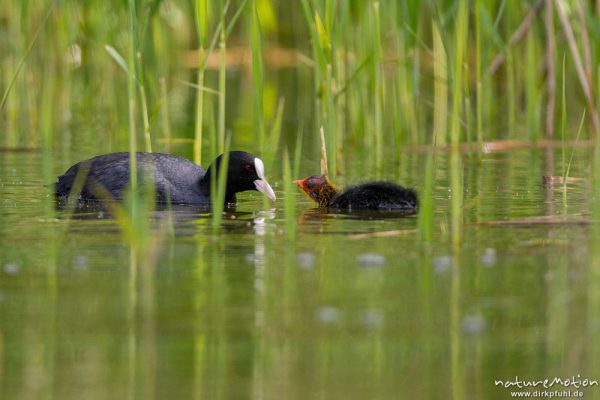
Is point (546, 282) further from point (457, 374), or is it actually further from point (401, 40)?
point (401, 40)

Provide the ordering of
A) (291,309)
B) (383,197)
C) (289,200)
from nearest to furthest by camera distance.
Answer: (291,309)
(289,200)
(383,197)

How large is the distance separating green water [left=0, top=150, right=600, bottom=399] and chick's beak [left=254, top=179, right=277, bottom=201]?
3.31 ft

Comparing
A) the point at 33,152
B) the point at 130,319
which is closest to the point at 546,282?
the point at 130,319

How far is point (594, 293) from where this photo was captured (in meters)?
5.29

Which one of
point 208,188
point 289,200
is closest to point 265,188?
point 208,188

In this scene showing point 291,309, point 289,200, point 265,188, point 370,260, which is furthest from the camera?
point 265,188

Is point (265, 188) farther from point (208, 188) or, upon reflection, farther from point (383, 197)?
point (383, 197)

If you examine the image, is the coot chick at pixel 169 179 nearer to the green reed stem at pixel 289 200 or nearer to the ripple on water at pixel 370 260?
the green reed stem at pixel 289 200

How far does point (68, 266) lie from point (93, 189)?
9.75 ft

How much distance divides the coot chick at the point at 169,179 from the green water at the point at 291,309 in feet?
3.67

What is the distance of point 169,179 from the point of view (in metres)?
8.80

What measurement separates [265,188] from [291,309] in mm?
3729

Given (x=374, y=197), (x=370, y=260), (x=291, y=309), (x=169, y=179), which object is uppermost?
(x=169, y=179)

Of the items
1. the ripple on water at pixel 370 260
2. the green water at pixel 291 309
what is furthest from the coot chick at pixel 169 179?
the ripple on water at pixel 370 260
